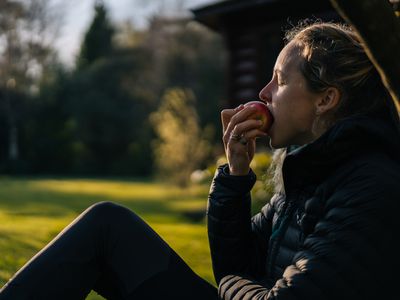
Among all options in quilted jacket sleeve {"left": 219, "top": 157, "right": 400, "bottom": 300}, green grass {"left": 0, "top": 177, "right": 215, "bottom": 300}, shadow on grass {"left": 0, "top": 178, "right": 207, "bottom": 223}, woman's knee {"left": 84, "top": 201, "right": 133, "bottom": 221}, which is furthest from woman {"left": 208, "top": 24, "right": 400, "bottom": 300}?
shadow on grass {"left": 0, "top": 178, "right": 207, "bottom": 223}

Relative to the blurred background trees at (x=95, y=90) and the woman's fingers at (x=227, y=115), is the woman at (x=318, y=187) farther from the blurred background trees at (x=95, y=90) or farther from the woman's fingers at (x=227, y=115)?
the blurred background trees at (x=95, y=90)

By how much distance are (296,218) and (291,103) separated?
37 cm

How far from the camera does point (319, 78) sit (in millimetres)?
1912

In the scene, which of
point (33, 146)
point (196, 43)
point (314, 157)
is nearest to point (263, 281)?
point (314, 157)

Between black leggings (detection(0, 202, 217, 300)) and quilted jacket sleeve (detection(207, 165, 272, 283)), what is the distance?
127 millimetres

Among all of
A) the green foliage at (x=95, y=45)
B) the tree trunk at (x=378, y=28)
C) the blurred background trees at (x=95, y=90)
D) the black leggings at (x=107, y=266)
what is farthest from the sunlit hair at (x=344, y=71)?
the green foliage at (x=95, y=45)

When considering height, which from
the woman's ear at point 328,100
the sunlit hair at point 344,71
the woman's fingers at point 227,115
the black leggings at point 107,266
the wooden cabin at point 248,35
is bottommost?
the black leggings at point 107,266

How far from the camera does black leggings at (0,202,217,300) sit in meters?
2.01

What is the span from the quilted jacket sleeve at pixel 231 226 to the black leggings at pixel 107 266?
127 mm

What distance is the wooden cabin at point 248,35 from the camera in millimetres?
10602

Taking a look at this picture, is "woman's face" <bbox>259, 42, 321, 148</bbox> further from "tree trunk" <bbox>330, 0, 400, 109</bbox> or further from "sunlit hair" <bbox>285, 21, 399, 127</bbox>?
"tree trunk" <bbox>330, 0, 400, 109</bbox>

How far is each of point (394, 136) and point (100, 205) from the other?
105cm

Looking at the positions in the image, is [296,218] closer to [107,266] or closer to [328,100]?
[328,100]

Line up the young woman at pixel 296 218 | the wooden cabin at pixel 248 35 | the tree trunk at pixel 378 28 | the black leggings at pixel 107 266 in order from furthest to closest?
1. the wooden cabin at pixel 248 35
2. the black leggings at pixel 107 266
3. the young woman at pixel 296 218
4. the tree trunk at pixel 378 28
